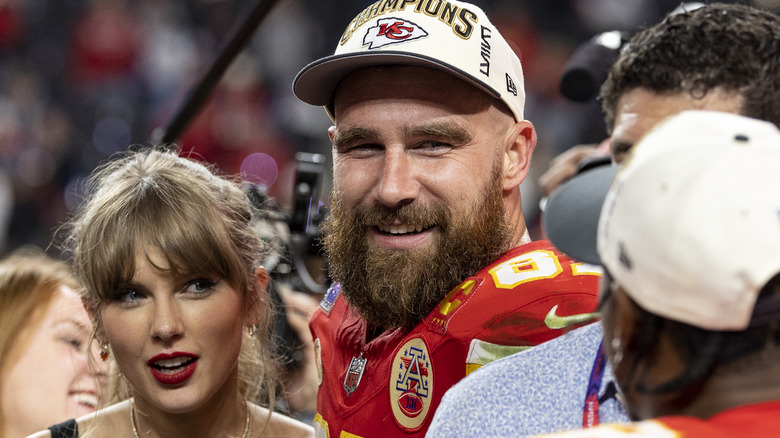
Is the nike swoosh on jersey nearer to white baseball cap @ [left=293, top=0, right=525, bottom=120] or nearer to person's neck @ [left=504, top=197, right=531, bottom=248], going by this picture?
person's neck @ [left=504, top=197, right=531, bottom=248]

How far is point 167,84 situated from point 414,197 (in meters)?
5.84

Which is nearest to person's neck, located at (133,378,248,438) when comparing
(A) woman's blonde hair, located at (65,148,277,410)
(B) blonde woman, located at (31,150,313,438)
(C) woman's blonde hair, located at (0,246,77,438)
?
(B) blonde woman, located at (31,150,313,438)

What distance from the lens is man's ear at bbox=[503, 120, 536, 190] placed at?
174 cm

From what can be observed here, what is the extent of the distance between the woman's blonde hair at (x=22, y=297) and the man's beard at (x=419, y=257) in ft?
3.62

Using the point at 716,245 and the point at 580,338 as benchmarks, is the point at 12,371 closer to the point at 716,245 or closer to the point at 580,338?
the point at 580,338

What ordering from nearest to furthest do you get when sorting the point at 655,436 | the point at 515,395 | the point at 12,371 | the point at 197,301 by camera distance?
the point at 655,436 < the point at 515,395 < the point at 197,301 < the point at 12,371

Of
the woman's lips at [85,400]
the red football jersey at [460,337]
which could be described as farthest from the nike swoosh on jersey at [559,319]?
the woman's lips at [85,400]

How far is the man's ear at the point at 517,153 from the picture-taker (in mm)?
1737

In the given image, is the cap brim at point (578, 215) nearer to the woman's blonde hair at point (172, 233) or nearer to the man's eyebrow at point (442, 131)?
the man's eyebrow at point (442, 131)

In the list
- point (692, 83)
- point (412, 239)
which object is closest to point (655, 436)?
point (692, 83)

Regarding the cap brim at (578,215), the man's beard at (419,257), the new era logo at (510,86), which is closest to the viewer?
the cap brim at (578,215)

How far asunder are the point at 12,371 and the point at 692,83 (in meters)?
1.91

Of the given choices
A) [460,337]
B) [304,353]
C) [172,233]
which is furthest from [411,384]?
[304,353]

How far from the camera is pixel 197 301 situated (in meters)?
1.85
